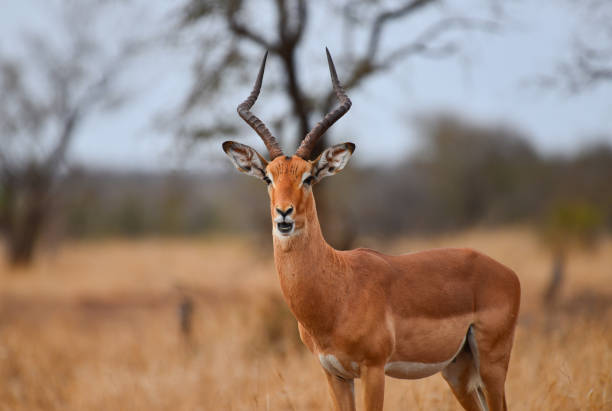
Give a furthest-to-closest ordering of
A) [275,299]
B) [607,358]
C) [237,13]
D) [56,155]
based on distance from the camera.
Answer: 1. [56,155]
2. [275,299]
3. [237,13]
4. [607,358]

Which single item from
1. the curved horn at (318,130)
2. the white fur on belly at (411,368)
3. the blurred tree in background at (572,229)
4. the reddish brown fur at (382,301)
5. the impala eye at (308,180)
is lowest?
the blurred tree in background at (572,229)

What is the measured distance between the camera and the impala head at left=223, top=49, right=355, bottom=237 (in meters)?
3.57

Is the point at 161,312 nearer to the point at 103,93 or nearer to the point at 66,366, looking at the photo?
the point at 66,366

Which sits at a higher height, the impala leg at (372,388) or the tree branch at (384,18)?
the tree branch at (384,18)

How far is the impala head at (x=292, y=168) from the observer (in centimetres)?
357

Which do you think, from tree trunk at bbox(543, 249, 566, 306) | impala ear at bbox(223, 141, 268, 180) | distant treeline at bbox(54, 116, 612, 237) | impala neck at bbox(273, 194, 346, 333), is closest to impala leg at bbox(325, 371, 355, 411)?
impala neck at bbox(273, 194, 346, 333)

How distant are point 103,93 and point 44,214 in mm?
5192

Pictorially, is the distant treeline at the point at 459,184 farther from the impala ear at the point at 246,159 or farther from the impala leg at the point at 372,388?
the impala leg at the point at 372,388

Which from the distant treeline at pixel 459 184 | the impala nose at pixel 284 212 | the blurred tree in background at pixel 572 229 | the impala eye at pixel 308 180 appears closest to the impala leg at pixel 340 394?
the impala nose at pixel 284 212

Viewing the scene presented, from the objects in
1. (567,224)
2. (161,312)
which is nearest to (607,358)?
(161,312)

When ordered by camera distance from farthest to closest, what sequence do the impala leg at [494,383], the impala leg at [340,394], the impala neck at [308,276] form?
the impala leg at [494,383], the impala leg at [340,394], the impala neck at [308,276]

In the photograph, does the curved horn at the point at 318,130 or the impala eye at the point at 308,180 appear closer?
the impala eye at the point at 308,180

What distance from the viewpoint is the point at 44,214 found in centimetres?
2188

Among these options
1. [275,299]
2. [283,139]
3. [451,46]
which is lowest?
[275,299]
